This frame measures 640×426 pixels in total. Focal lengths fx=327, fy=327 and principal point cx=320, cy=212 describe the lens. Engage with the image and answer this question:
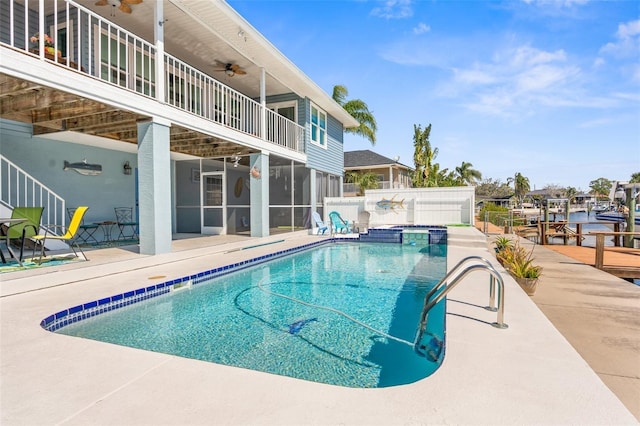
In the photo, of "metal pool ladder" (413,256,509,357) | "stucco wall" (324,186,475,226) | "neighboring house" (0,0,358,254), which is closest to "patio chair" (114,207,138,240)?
"neighboring house" (0,0,358,254)

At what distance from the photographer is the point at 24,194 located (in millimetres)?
7809

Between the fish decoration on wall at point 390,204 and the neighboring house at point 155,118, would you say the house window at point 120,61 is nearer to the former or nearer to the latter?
the neighboring house at point 155,118

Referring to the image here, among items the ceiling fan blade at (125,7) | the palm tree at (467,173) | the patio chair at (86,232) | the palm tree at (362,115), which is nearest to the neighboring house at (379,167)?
the palm tree at (362,115)

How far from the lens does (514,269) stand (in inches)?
195

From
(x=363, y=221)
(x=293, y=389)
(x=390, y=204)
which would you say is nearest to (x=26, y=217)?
(x=293, y=389)

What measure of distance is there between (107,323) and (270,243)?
6003 mm

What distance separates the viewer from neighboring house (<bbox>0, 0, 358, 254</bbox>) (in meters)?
5.91

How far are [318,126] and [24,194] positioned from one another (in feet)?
33.1

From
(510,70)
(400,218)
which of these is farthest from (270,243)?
(510,70)

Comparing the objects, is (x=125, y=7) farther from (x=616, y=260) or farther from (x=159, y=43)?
(x=616, y=260)

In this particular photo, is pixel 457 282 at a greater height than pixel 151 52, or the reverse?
pixel 151 52

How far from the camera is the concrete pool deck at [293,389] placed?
5.59 ft

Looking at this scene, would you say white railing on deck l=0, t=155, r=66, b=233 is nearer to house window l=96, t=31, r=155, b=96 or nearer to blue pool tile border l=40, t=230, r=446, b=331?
house window l=96, t=31, r=155, b=96

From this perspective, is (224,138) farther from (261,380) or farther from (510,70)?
(510,70)
